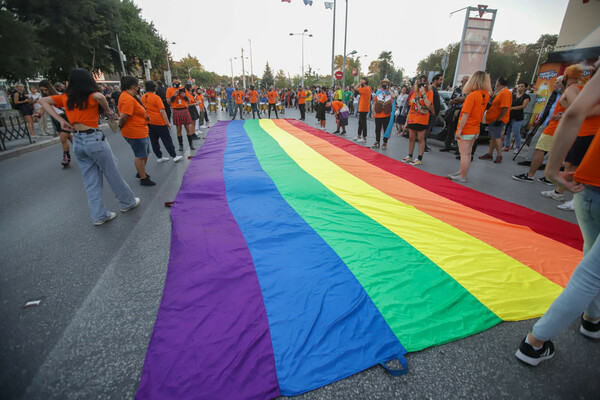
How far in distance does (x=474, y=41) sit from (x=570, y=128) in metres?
16.1

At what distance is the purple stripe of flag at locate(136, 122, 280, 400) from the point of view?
5.22 ft

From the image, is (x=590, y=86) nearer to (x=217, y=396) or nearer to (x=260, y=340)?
(x=260, y=340)

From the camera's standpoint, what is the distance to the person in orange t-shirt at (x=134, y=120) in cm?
466

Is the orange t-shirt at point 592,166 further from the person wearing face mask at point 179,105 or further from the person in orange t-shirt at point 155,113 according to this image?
the person wearing face mask at point 179,105

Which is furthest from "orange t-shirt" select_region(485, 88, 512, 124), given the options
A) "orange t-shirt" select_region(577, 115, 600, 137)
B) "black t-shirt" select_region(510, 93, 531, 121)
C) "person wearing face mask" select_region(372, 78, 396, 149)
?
"orange t-shirt" select_region(577, 115, 600, 137)

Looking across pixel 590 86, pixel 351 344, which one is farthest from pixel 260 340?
pixel 590 86

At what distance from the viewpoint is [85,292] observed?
7.95 ft

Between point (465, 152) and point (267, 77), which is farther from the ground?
point (267, 77)

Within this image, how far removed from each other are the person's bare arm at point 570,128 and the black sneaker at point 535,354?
0.99 metres

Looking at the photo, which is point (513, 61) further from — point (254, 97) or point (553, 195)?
point (553, 195)

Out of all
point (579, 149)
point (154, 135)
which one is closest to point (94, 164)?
point (154, 135)

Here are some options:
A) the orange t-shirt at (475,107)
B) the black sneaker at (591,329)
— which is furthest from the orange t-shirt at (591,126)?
the orange t-shirt at (475,107)

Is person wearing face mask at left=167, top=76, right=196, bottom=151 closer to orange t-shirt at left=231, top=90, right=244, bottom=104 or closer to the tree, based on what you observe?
orange t-shirt at left=231, top=90, right=244, bottom=104

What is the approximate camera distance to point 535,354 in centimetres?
169
